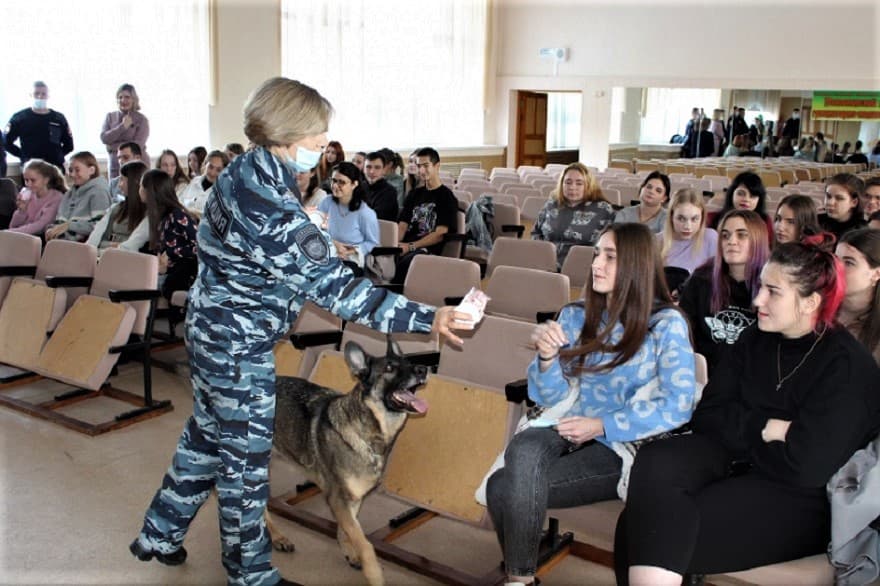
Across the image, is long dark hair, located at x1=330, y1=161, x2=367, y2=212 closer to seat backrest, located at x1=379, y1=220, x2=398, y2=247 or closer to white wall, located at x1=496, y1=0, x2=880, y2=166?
seat backrest, located at x1=379, y1=220, x2=398, y2=247

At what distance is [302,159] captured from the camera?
2395mm

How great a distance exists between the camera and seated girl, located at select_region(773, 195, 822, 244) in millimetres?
4195

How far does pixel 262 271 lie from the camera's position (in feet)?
7.67

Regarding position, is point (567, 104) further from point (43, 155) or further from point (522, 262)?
point (522, 262)

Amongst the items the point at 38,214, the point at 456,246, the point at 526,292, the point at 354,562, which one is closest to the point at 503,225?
the point at 456,246

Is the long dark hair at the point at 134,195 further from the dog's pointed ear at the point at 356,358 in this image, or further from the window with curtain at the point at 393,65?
the window with curtain at the point at 393,65

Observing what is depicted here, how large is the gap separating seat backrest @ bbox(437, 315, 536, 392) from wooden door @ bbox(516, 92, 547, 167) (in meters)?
13.6

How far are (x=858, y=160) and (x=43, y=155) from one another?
13183 millimetres

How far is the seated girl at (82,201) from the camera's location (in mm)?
5957

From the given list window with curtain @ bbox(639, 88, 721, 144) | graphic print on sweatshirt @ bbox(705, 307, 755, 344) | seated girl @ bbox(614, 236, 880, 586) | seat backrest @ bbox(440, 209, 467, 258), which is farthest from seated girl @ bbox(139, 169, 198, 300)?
window with curtain @ bbox(639, 88, 721, 144)

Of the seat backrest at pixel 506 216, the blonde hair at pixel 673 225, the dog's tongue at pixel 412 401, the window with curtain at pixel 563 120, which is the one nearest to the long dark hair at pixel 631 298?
the dog's tongue at pixel 412 401

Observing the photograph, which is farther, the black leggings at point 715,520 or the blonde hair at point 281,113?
the blonde hair at point 281,113

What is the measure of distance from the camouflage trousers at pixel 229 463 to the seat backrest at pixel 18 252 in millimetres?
2657

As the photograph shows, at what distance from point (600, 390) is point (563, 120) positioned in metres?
17.0
